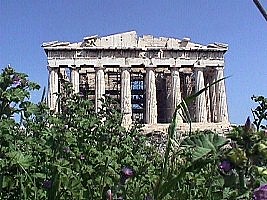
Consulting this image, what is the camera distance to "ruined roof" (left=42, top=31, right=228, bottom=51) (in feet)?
154

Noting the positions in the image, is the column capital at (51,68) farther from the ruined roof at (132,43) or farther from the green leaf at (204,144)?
the green leaf at (204,144)

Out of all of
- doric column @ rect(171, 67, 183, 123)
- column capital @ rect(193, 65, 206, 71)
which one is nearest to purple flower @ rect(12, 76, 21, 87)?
doric column @ rect(171, 67, 183, 123)

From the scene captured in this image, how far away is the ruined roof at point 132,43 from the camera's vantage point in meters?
47.0

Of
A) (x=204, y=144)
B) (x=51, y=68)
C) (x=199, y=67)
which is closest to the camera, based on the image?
(x=204, y=144)

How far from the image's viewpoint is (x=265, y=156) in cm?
133

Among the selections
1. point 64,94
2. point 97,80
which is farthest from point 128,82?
point 64,94

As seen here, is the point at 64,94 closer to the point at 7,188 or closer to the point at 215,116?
the point at 7,188

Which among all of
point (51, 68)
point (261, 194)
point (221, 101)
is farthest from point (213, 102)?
point (261, 194)

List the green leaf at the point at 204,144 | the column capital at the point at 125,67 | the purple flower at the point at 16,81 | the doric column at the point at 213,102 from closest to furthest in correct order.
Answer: the green leaf at the point at 204,144 → the purple flower at the point at 16,81 → the column capital at the point at 125,67 → the doric column at the point at 213,102

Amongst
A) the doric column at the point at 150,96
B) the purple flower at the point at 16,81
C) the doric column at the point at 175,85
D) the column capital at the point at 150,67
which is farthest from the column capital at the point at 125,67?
the purple flower at the point at 16,81

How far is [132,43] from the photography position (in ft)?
157

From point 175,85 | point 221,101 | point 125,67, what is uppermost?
point 125,67

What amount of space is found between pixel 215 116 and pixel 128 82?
8403mm

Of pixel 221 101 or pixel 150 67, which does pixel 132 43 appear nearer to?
pixel 150 67
